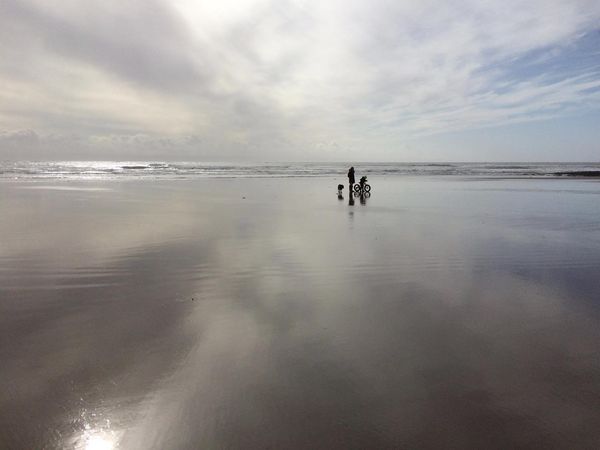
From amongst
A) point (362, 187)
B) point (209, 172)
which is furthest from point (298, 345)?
point (209, 172)

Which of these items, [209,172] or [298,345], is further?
[209,172]

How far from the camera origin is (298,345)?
16.3ft

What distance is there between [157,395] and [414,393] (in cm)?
274

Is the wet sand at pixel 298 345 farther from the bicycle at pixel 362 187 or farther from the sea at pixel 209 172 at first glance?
the sea at pixel 209 172

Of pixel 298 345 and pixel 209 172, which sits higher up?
pixel 209 172

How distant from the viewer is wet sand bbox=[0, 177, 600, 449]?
3504mm

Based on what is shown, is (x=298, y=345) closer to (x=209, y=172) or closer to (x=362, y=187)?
(x=362, y=187)

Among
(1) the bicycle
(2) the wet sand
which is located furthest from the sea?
(2) the wet sand

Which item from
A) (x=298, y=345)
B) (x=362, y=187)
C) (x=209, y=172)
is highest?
(x=209, y=172)

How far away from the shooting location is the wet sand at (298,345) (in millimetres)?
3504

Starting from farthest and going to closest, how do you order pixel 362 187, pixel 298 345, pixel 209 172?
pixel 209 172 → pixel 362 187 → pixel 298 345

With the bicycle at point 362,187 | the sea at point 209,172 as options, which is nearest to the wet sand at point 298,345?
the bicycle at point 362,187

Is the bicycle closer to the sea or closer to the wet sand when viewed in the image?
the wet sand

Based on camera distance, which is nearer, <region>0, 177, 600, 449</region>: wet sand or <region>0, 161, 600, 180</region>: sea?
<region>0, 177, 600, 449</region>: wet sand
